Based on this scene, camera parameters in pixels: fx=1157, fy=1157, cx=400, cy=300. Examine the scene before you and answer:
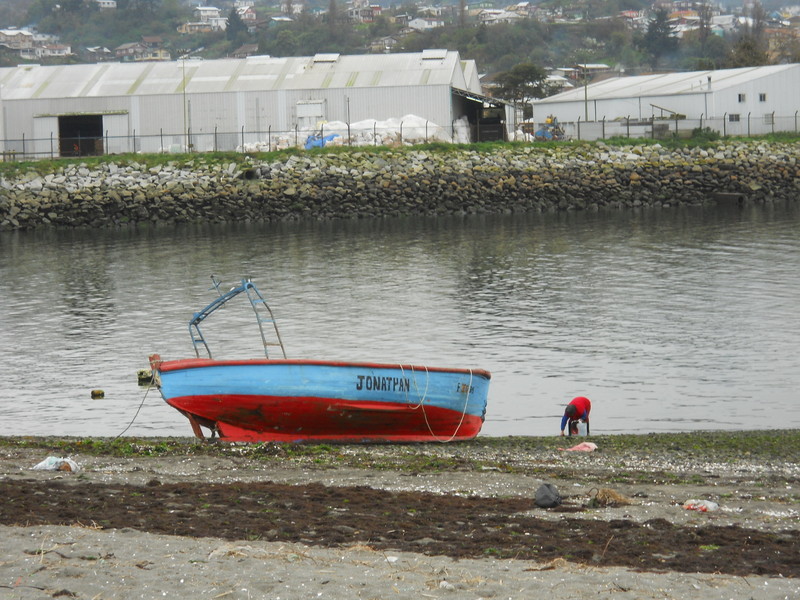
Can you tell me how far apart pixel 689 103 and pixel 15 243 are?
44.5 meters

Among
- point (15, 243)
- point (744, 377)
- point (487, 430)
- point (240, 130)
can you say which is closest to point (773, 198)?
point (240, 130)

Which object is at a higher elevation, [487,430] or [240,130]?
[240,130]

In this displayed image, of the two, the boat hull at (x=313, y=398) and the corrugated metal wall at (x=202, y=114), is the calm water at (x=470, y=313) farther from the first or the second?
the corrugated metal wall at (x=202, y=114)

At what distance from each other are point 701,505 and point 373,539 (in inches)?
148

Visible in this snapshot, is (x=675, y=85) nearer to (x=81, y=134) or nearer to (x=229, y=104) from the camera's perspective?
(x=229, y=104)

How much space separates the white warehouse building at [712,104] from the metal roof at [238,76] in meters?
8.15

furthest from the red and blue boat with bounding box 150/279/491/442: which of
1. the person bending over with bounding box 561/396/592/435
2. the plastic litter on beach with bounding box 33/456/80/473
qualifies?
the plastic litter on beach with bounding box 33/456/80/473

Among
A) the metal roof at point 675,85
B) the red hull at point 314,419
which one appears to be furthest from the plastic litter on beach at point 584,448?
the metal roof at point 675,85

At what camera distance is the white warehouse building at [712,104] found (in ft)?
250

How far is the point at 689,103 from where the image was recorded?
77062 mm

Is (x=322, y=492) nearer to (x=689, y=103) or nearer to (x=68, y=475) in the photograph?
(x=68, y=475)

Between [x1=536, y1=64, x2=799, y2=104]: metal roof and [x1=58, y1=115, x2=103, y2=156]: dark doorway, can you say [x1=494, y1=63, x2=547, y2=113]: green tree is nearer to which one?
[x1=536, y1=64, x2=799, y2=104]: metal roof

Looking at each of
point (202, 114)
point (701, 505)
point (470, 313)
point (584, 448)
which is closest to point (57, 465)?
point (584, 448)

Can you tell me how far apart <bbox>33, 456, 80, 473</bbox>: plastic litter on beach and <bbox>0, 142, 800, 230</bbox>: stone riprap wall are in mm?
49431
